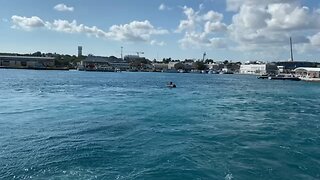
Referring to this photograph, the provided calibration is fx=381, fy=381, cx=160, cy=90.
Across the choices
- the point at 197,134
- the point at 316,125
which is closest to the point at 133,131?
the point at 197,134

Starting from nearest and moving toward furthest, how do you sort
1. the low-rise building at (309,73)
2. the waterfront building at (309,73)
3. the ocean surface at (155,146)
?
the ocean surface at (155,146) < the waterfront building at (309,73) < the low-rise building at (309,73)

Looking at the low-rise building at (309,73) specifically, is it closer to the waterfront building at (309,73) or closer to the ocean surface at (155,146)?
the waterfront building at (309,73)

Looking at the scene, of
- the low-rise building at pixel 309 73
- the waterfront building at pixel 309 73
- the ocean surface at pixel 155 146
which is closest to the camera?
the ocean surface at pixel 155 146

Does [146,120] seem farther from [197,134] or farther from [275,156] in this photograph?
[275,156]

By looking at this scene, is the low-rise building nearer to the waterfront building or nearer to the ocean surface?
the waterfront building

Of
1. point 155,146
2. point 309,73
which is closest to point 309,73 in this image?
point 309,73

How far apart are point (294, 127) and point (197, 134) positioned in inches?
325

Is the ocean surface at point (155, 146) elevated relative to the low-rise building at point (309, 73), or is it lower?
lower

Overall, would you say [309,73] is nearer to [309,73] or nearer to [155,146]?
[309,73]

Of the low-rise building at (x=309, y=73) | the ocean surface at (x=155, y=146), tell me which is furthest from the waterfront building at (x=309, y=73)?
the ocean surface at (x=155, y=146)

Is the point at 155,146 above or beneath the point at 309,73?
beneath

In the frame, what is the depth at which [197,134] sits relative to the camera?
23969mm

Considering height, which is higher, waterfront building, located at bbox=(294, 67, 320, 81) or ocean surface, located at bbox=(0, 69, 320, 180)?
waterfront building, located at bbox=(294, 67, 320, 81)

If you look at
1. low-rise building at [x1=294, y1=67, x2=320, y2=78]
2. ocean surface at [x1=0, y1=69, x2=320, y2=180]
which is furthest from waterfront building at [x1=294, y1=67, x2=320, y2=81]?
ocean surface at [x1=0, y1=69, x2=320, y2=180]
